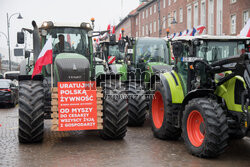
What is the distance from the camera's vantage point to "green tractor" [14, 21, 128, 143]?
7.89 meters

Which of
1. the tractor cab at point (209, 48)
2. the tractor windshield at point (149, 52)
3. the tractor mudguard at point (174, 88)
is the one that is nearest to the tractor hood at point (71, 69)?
the tractor mudguard at point (174, 88)

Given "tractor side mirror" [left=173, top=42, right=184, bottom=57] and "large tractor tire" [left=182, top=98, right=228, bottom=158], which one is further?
"tractor side mirror" [left=173, top=42, right=184, bottom=57]

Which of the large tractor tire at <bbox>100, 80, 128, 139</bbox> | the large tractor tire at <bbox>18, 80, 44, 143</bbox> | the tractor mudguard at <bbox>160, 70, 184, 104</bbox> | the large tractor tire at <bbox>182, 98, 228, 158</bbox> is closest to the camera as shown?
the large tractor tire at <bbox>182, 98, 228, 158</bbox>

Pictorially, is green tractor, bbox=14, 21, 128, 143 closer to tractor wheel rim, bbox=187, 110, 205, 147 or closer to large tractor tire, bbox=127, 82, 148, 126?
large tractor tire, bbox=127, 82, 148, 126

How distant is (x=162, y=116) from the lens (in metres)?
9.16

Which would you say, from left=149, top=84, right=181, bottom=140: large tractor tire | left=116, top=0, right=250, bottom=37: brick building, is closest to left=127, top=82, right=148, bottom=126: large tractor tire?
left=149, top=84, right=181, bottom=140: large tractor tire

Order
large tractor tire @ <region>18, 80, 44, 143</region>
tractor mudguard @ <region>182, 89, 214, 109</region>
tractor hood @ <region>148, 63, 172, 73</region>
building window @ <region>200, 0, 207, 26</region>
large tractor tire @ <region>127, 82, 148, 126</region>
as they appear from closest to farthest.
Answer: tractor mudguard @ <region>182, 89, 214, 109</region> → large tractor tire @ <region>18, 80, 44, 143</region> → large tractor tire @ <region>127, 82, 148, 126</region> → tractor hood @ <region>148, 63, 172, 73</region> → building window @ <region>200, 0, 207, 26</region>

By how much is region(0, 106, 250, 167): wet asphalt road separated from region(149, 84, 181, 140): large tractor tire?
185 mm

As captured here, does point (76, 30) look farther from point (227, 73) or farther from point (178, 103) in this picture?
point (227, 73)

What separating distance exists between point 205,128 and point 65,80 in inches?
134

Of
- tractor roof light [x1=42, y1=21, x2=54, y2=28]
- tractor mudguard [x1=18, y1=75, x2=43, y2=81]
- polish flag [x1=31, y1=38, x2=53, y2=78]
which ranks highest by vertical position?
tractor roof light [x1=42, y1=21, x2=54, y2=28]

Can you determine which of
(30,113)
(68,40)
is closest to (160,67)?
(68,40)

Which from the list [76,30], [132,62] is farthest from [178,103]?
[132,62]

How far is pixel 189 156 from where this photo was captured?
7.06 meters
